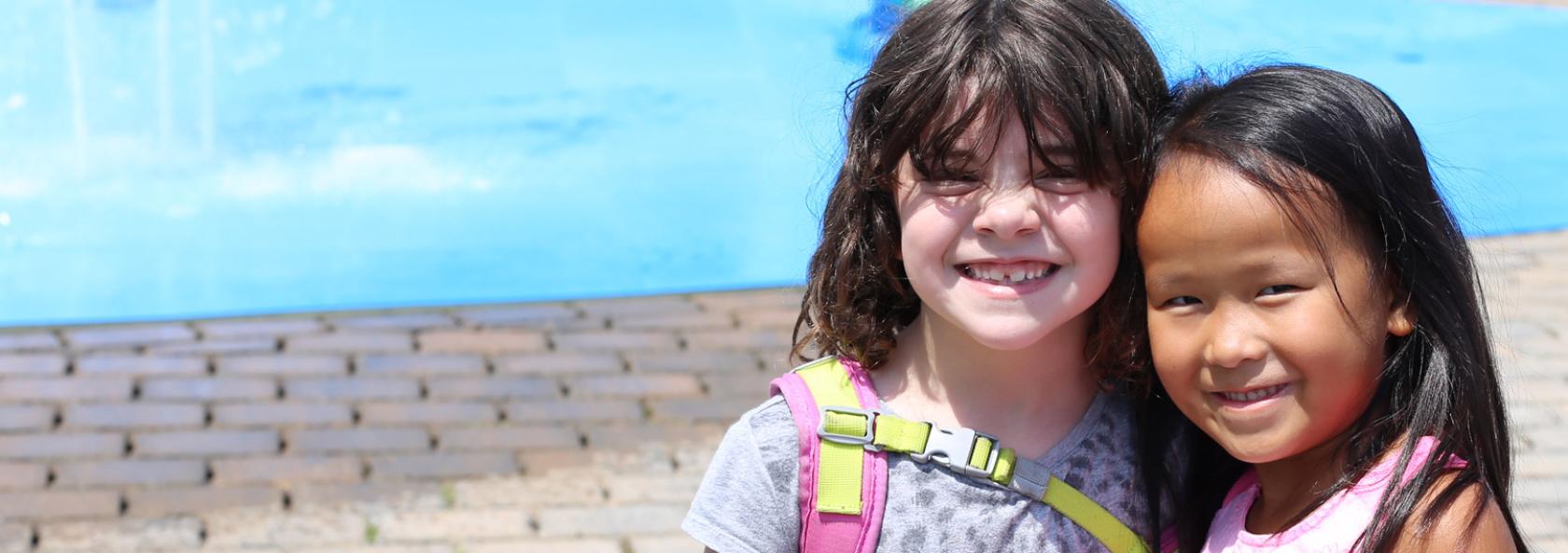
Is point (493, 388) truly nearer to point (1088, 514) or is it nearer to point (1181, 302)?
point (1088, 514)

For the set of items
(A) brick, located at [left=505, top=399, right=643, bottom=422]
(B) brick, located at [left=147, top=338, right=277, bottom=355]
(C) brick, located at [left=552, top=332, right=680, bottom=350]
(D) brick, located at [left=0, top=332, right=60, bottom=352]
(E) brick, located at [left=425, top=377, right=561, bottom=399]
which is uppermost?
(D) brick, located at [left=0, top=332, right=60, bottom=352]

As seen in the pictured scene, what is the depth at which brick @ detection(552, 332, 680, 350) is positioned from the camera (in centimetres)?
493

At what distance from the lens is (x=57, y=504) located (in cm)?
380

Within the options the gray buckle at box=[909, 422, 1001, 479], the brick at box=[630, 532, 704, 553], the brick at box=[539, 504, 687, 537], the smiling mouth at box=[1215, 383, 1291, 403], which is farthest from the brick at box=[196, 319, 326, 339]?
the smiling mouth at box=[1215, 383, 1291, 403]

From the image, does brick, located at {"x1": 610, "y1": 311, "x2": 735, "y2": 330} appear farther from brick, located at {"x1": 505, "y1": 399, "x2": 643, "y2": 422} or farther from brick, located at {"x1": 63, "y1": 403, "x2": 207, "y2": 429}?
brick, located at {"x1": 63, "y1": 403, "x2": 207, "y2": 429}

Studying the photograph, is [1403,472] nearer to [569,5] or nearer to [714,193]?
[714,193]

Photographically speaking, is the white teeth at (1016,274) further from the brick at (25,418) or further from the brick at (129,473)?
the brick at (25,418)

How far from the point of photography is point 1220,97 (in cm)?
187

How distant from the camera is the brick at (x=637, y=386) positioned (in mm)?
4543

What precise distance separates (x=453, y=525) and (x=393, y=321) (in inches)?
61.7

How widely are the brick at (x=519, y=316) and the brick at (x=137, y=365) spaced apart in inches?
33.5

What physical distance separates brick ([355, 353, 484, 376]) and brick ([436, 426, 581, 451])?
0.45 meters

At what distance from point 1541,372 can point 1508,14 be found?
7.37 metres

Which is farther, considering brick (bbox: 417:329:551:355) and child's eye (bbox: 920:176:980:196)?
brick (bbox: 417:329:551:355)
